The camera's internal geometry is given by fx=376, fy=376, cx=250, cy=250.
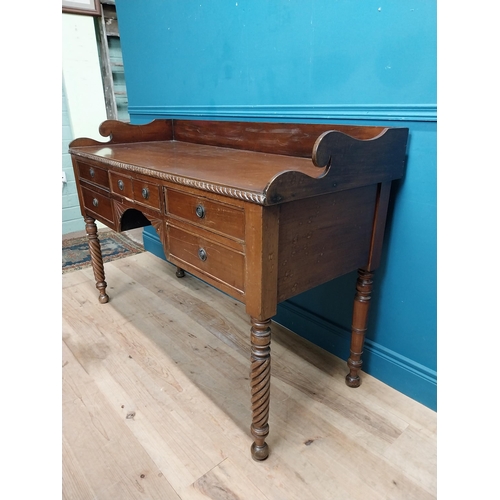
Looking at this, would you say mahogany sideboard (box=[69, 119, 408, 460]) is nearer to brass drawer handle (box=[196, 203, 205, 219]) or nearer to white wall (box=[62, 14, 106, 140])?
brass drawer handle (box=[196, 203, 205, 219])

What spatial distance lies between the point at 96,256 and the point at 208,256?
116 cm

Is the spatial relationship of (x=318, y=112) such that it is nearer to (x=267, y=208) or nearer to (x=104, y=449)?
(x=267, y=208)

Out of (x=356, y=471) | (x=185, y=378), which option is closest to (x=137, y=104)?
(x=185, y=378)

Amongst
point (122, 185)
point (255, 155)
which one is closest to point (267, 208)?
point (255, 155)

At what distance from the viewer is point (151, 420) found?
1322 mm

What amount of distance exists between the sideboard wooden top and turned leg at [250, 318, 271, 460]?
1.24ft

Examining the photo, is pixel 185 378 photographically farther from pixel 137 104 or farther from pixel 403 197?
pixel 137 104

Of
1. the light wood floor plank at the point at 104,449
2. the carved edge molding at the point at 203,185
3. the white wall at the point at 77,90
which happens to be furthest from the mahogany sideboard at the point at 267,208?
the white wall at the point at 77,90

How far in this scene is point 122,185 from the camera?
1456 millimetres

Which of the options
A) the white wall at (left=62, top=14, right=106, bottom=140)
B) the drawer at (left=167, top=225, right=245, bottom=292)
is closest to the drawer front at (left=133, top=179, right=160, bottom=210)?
the drawer at (left=167, top=225, right=245, bottom=292)

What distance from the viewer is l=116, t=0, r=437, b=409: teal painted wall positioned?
1133 millimetres

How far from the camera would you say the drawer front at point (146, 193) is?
1245 millimetres

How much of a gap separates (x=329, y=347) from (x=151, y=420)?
784 millimetres

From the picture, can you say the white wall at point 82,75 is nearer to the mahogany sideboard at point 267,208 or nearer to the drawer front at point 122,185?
the mahogany sideboard at point 267,208
